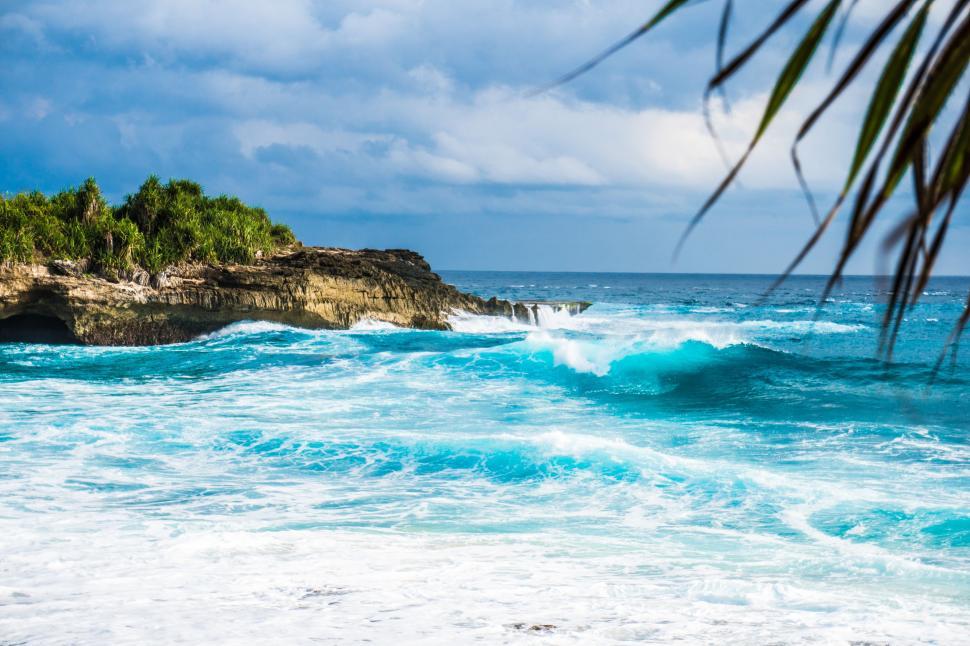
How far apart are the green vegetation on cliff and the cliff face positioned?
554mm

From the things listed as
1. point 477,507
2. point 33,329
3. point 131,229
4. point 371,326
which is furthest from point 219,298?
point 477,507

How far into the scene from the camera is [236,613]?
16.1ft

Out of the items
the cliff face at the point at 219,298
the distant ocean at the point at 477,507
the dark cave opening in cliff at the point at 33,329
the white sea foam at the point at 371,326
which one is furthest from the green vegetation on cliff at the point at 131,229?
the distant ocean at the point at 477,507

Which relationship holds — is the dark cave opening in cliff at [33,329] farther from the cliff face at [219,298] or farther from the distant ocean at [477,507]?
the distant ocean at [477,507]

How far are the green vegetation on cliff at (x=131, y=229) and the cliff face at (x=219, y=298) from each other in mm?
554

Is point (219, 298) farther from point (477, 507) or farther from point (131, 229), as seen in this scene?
point (477, 507)

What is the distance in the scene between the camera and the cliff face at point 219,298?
22922mm

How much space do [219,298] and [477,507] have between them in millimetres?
18960

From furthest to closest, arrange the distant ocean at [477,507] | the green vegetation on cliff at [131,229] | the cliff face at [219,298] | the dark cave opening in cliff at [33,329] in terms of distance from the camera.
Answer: the dark cave opening in cliff at [33,329], the green vegetation on cliff at [131,229], the cliff face at [219,298], the distant ocean at [477,507]

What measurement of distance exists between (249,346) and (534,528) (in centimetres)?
1717

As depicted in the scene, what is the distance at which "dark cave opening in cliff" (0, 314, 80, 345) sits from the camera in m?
24.7

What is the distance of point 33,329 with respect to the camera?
2483 cm

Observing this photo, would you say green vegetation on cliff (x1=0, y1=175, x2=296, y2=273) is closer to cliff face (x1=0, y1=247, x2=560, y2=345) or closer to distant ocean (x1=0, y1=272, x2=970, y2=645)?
cliff face (x1=0, y1=247, x2=560, y2=345)

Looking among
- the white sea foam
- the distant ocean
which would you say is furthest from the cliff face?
the distant ocean
